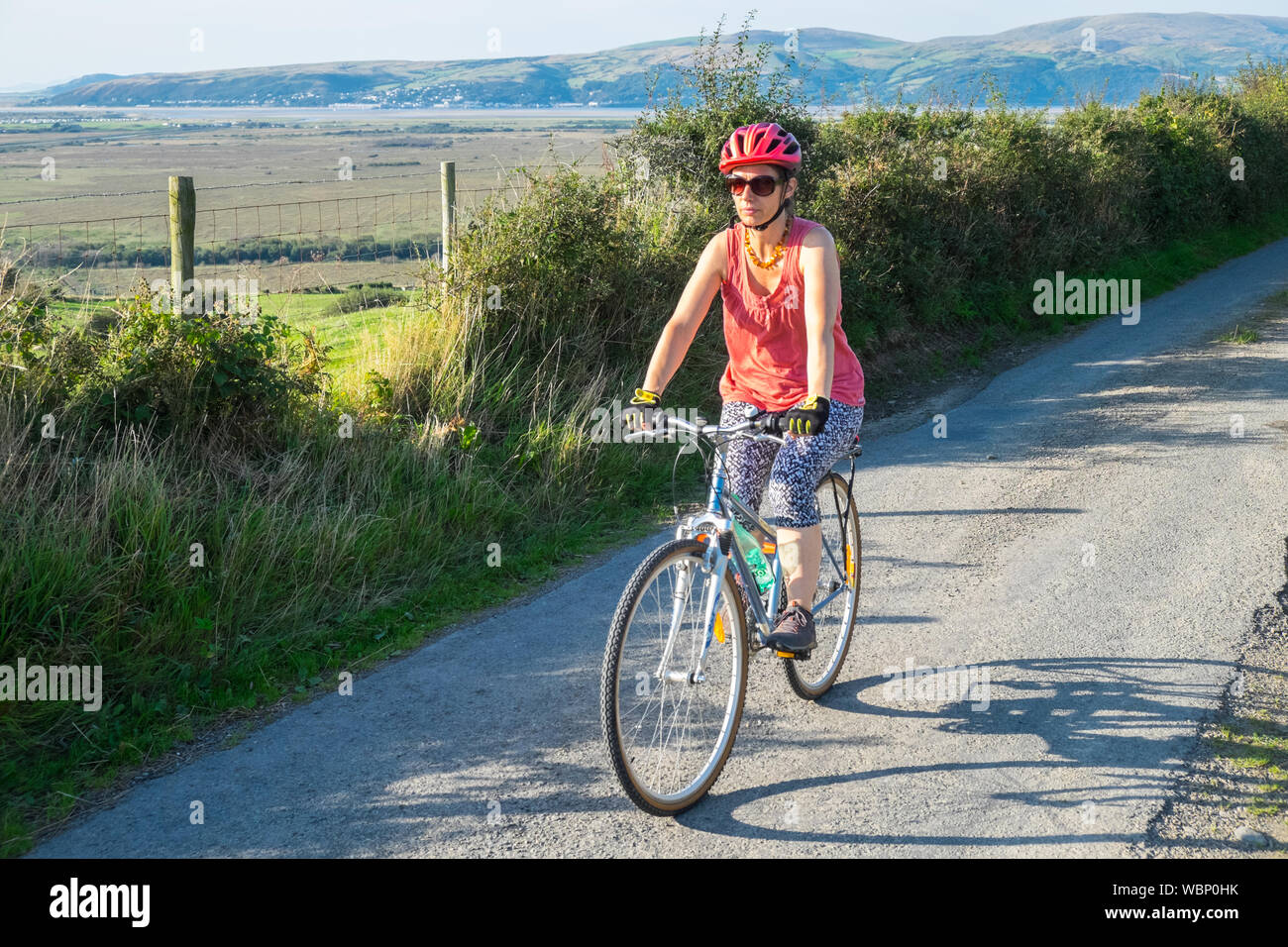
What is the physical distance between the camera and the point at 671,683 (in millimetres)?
4441

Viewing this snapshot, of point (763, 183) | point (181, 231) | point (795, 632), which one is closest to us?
point (763, 183)

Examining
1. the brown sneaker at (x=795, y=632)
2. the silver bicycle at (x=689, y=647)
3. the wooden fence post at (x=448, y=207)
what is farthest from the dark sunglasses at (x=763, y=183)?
the wooden fence post at (x=448, y=207)

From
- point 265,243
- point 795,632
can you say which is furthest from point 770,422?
point 265,243

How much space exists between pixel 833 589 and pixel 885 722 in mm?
661

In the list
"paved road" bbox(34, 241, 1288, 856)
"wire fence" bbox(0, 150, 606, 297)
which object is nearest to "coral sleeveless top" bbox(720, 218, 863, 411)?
"paved road" bbox(34, 241, 1288, 856)

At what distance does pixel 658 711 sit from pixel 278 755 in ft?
5.12

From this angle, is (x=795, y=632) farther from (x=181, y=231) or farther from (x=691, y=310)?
(x=181, y=231)

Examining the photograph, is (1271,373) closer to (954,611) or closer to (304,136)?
(954,611)

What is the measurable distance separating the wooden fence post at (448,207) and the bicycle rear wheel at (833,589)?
199 inches

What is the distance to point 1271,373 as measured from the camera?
12352 mm

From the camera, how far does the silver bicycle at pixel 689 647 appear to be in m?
3.91

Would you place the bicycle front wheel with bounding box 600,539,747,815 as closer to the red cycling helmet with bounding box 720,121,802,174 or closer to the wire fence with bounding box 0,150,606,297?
the red cycling helmet with bounding box 720,121,802,174
